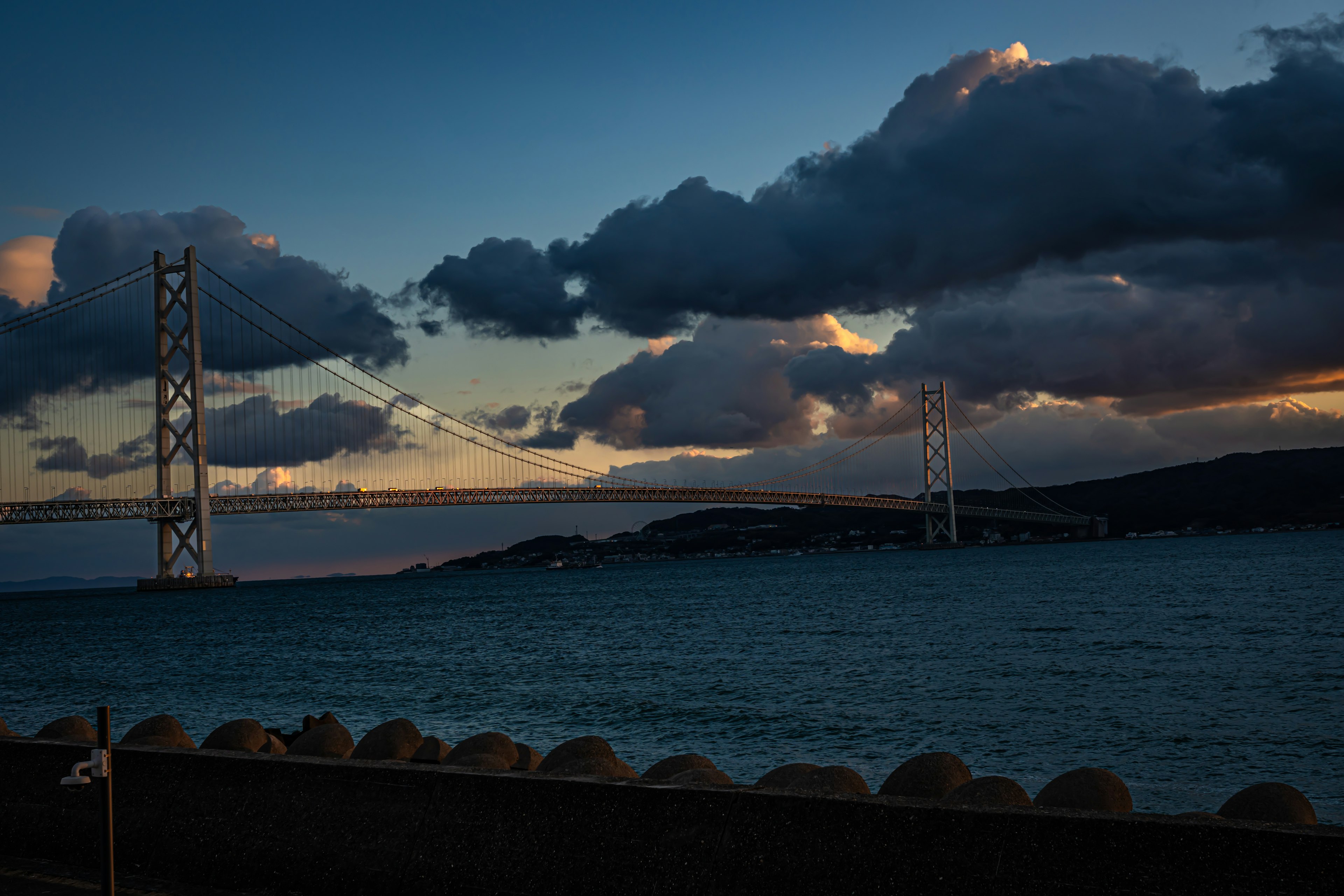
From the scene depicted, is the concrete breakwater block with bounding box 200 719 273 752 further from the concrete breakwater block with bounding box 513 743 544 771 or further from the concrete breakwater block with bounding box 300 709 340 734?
the concrete breakwater block with bounding box 300 709 340 734

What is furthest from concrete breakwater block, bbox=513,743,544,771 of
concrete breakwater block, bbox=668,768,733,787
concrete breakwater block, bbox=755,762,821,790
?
concrete breakwater block, bbox=755,762,821,790

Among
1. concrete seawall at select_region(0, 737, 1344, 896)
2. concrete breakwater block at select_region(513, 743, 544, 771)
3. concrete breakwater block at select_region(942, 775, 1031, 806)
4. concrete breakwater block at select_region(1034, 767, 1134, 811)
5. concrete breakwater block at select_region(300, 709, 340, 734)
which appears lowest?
concrete breakwater block at select_region(300, 709, 340, 734)

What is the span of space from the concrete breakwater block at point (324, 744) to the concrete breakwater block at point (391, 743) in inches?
4.0

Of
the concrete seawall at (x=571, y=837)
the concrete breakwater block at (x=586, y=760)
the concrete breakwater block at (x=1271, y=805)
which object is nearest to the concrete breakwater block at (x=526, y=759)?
the concrete breakwater block at (x=586, y=760)

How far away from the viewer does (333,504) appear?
66062mm

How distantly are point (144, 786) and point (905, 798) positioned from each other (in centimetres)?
363

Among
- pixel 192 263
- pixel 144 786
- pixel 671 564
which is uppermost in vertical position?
pixel 192 263

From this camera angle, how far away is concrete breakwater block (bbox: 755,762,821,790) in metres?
6.18

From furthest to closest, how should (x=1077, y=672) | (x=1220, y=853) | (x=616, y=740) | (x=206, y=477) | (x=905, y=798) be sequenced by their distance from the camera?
(x=206, y=477) → (x=1077, y=672) → (x=616, y=740) → (x=905, y=798) → (x=1220, y=853)

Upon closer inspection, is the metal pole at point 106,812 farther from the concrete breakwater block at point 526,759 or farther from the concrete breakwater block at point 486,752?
the concrete breakwater block at point 526,759

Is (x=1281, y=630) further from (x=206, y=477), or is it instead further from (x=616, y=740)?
(x=206, y=477)

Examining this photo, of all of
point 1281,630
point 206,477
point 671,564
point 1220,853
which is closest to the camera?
point 1220,853

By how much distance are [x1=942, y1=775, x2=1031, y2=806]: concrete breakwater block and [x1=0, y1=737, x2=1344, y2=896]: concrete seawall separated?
1.44 metres

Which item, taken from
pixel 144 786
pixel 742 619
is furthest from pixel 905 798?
pixel 742 619
